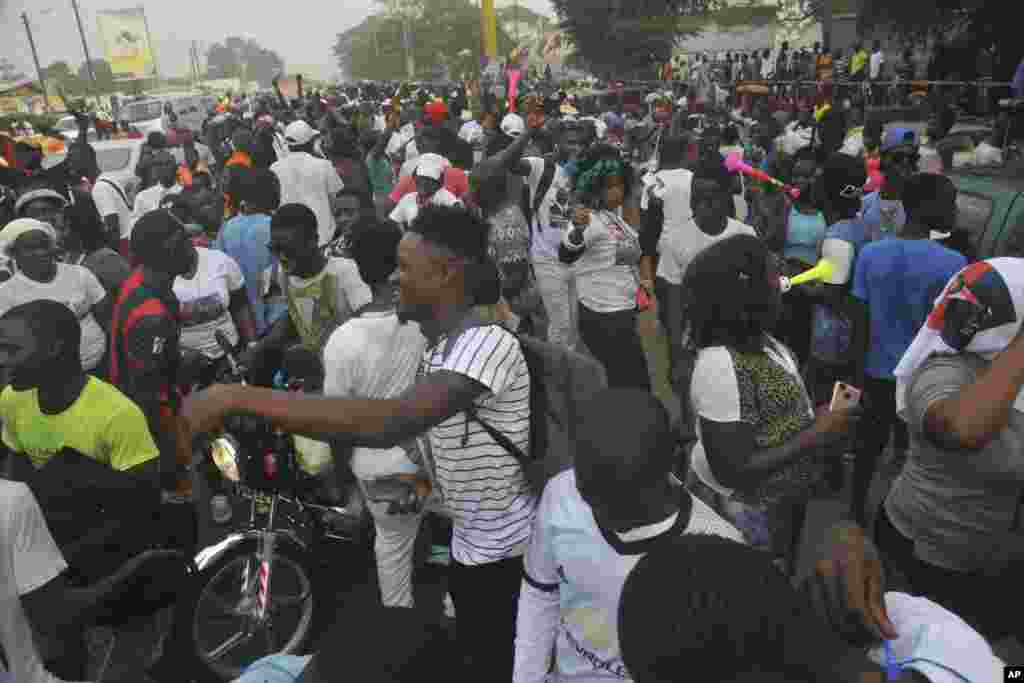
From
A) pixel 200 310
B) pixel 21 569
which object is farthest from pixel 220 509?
pixel 21 569

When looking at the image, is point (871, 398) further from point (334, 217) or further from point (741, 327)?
point (334, 217)

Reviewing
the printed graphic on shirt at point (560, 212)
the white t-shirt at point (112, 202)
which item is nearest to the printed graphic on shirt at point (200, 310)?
the printed graphic on shirt at point (560, 212)

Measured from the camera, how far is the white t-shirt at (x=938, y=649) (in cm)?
117

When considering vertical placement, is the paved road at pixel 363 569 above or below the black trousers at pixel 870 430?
below

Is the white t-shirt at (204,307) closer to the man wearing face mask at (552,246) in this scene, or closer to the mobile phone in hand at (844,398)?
the man wearing face mask at (552,246)

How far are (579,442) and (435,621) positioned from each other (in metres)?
0.53

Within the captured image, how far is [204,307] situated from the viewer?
181 inches

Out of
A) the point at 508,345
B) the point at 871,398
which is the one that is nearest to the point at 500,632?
the point at 508,345

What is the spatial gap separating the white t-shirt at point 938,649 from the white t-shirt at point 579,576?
16.9 inches

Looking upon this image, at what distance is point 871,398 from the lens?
407 centimetres

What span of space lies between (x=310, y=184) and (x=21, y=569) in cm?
541

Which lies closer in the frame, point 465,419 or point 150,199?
point 465,419

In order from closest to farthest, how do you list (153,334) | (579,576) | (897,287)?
(579,576) → (897,287) → (153,334)

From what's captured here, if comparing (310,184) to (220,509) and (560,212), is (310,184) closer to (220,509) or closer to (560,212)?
(560,212)
